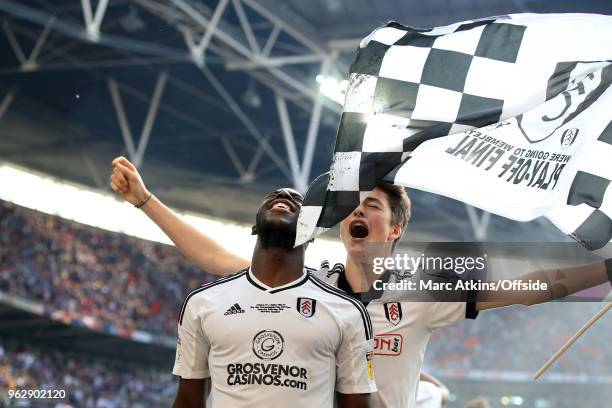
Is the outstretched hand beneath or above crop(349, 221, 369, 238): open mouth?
above

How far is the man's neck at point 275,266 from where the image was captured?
2719 mm

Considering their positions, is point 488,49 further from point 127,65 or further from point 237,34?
point 127,65

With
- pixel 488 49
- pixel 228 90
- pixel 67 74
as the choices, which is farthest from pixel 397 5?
pixel 488 49

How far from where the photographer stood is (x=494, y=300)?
2887 mm

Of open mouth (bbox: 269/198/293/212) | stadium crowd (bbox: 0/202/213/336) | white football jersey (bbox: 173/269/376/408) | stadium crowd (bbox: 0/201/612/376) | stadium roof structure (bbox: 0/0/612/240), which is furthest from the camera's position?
stadium crowd (bbox: 0/201/612/376)

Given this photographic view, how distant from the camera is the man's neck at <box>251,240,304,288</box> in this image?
2.72 m

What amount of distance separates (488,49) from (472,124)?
381mm

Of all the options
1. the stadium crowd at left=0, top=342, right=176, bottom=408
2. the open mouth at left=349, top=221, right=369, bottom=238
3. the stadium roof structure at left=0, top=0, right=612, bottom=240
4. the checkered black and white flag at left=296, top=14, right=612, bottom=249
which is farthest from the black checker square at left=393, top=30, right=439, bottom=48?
the stadium crowd at left=0, top=342, right=176, bottom=408

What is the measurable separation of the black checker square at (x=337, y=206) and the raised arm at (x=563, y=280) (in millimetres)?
656

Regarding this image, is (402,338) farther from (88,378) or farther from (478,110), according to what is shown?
(88,378)

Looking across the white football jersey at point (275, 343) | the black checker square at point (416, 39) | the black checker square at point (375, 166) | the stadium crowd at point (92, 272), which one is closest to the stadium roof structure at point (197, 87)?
the stadium crowd at point (92, 272)

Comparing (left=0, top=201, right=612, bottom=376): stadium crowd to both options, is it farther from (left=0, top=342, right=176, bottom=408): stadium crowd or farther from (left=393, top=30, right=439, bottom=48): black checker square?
(left=393, top=30, right=439, bottom=48): black checker square

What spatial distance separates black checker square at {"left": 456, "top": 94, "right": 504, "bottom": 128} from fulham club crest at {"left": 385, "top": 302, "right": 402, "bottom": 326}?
72cm

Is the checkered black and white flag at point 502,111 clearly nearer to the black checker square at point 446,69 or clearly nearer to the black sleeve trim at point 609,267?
the black checker square at point 446,69
